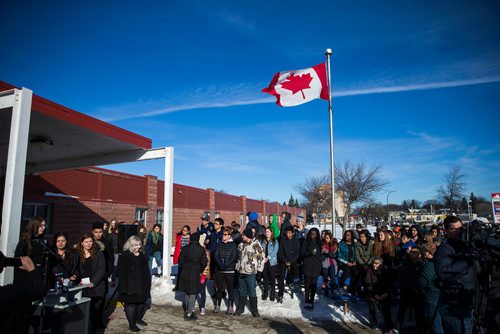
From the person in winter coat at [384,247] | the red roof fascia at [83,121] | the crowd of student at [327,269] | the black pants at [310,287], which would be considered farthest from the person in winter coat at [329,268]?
the red roof fascia at [83,121]

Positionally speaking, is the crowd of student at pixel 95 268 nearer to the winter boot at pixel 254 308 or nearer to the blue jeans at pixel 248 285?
the blue jeans at pixel 248 285

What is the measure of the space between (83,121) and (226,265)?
483 cm

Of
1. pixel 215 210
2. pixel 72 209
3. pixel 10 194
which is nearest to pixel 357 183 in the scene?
pixel 215 210

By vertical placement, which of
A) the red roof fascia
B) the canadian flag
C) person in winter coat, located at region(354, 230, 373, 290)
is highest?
the canadian flag

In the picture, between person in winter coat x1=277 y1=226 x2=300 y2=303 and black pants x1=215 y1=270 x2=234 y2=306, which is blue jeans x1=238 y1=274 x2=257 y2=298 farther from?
person in winter coat x1=277 y1=226 x2=300 y2=303

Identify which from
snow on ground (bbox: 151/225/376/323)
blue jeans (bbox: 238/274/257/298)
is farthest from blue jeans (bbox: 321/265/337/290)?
blue jeans (bbox: 238/274/257/298)

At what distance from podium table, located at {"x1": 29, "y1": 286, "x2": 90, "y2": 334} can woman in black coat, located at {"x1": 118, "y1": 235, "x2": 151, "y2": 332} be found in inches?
42.2

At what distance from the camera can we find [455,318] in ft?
12.3

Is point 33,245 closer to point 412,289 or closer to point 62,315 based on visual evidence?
point 62,315

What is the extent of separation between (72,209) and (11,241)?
38.0ft

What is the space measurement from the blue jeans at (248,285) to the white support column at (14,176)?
4353 millimetres

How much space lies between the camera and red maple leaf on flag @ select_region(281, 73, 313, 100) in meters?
12.3

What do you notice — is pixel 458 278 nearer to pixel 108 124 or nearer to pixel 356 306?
pixel 356 306

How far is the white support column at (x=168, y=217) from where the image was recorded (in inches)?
374
